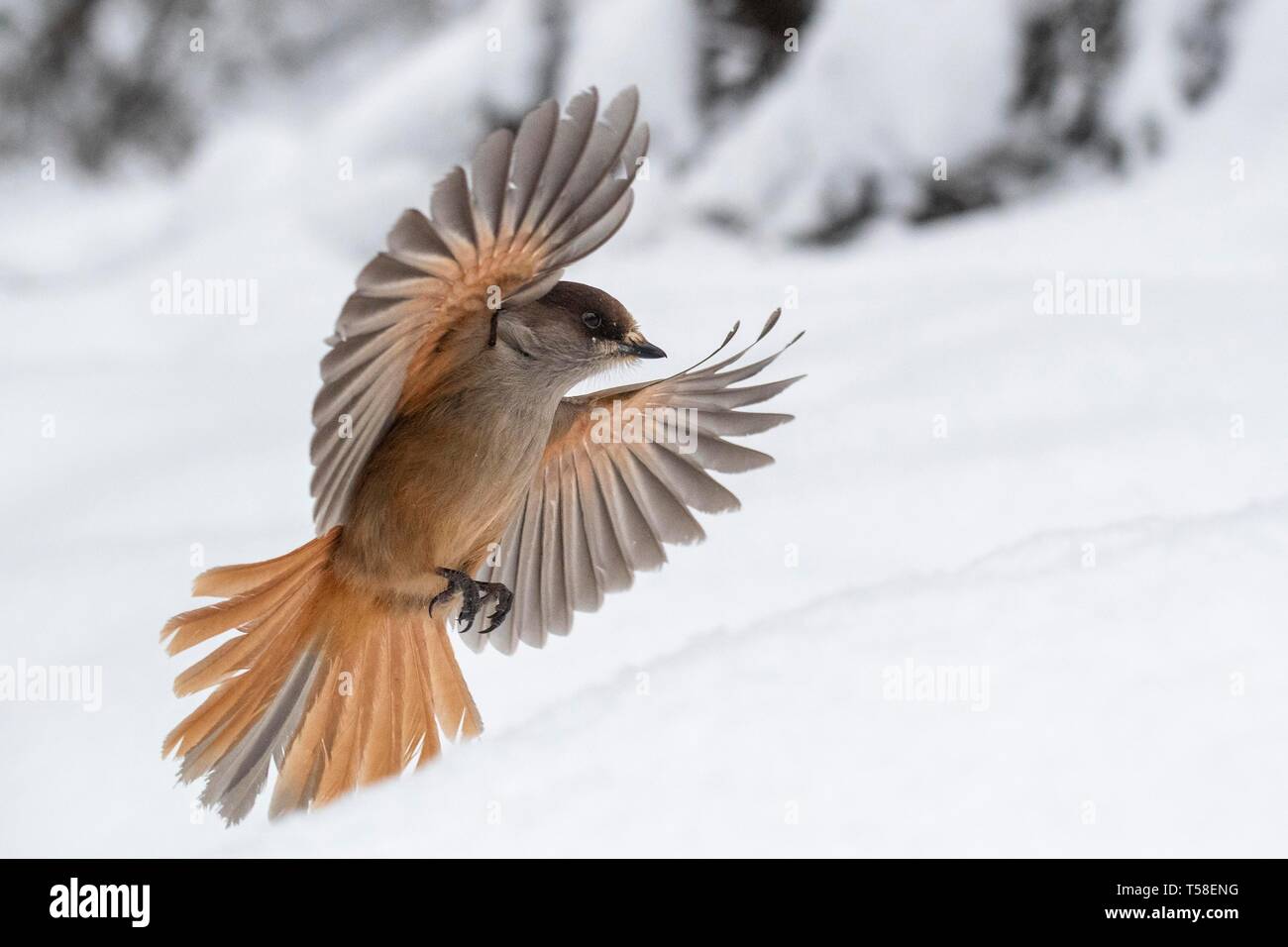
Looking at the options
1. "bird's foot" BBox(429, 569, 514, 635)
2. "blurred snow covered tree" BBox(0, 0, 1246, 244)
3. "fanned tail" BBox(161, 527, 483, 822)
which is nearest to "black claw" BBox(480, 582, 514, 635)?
"bird's foot" BBox(429, 569, 514, 635)

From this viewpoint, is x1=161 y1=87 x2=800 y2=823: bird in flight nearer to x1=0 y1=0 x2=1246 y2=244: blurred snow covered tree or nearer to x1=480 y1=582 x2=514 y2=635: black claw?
x1=480 y1=582 x2=514 y2=635: black claw

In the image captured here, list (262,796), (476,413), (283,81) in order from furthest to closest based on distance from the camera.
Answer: (283,81) → (262,796) → (476,413)

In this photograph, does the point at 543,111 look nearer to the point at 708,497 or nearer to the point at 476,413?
the point at 476,413

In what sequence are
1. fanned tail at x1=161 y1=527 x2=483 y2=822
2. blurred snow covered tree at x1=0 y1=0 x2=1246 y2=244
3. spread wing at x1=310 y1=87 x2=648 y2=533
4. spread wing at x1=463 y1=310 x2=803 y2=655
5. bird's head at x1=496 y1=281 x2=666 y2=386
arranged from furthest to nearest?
blurred snow covered tree at x1=0 y1=0 x2=1246 y2=244, spread wing at x1=463 y1=310 x2=803 y2=655, fanned tail at x1=161 y1=527 x2=483 y2=822, bird's head at x1=496 y1=281 x2=666 y2=386, spread wing at x1=310 y1=87 x2=648 y2=533

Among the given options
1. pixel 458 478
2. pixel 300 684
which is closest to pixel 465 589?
pixel 458 478

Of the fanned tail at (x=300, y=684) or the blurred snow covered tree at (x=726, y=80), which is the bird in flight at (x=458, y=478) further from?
the blurred snow covered tree at (x=726, y=80)

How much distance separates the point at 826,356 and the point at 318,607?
8.55ft

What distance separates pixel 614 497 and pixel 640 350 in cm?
51

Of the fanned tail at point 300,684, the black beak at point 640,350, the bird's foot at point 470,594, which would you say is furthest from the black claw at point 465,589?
the black beak at point 640,350

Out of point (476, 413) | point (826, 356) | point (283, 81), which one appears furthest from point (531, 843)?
point (283, 81)

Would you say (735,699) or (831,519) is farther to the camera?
(831,519)

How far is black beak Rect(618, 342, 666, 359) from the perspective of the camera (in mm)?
2422

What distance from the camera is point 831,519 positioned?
3602mm

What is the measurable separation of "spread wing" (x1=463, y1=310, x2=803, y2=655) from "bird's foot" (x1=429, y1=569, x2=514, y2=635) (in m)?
0.25
